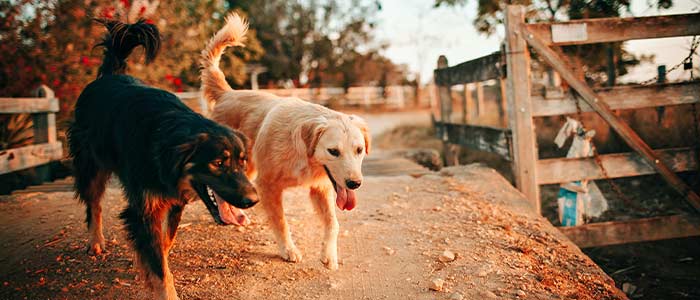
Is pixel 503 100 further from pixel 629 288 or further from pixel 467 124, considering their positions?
pixel 629 288

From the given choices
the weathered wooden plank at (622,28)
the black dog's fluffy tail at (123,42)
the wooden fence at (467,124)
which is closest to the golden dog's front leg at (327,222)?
the black dog's fluffy tail at (123,42)

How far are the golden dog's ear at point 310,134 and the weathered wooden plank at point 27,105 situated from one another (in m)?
4.33

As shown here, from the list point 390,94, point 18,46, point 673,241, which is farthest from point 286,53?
point 673,241

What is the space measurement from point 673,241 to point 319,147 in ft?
17.3

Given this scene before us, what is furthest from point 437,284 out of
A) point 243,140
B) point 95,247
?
point 95,247

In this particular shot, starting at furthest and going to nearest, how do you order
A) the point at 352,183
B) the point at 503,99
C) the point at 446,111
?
the point at 503,99
the point at 446,111
the point at 352,183

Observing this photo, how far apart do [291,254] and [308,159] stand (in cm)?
75

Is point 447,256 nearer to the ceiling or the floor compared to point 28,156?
nearer to the floor

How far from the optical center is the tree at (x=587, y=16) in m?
8.52

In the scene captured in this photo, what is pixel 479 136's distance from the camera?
6652mm

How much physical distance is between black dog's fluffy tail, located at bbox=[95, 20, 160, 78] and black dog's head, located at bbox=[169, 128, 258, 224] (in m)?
1.76

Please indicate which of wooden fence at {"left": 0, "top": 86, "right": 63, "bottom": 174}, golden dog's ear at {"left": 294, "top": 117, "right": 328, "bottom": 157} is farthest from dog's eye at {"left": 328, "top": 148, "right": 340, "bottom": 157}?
wooden fence at {"left": 0, "top": 86, "right": 63, "bottom": 174}

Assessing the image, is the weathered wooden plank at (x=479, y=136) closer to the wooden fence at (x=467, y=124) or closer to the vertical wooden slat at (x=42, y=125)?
the wooden fence at (x=467, y=124)

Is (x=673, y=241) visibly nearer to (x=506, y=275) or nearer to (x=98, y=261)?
(x=506, y=275)
